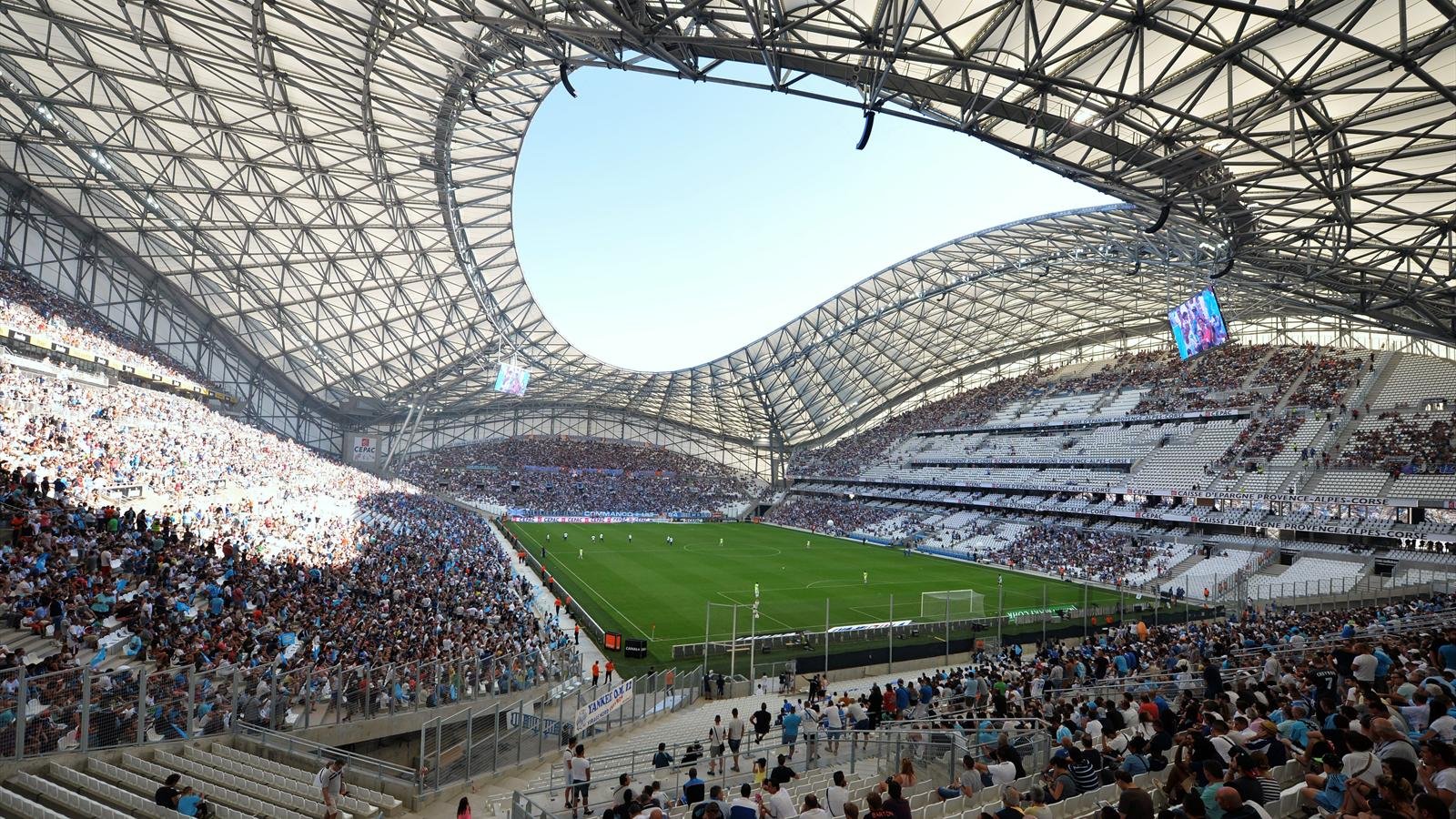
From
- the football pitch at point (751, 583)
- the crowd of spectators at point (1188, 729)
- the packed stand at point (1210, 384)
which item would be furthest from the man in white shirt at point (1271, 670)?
the packed stand at point (1210, 384)

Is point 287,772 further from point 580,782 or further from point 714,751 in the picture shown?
point 714,751

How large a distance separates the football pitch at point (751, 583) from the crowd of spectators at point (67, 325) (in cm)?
2385

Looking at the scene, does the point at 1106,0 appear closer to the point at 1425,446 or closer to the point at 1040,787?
the point at 1040,787

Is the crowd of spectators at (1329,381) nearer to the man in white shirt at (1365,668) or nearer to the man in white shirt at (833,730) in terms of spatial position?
the man in white shirt at (1365,668)

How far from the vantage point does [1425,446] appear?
37.6 metres

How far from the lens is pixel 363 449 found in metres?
65.2

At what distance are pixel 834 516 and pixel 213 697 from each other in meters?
60.5

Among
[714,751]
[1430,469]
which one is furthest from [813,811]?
[1430,469]

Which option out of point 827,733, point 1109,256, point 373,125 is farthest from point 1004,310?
point 827,733

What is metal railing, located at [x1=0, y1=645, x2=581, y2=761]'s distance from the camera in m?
8.93

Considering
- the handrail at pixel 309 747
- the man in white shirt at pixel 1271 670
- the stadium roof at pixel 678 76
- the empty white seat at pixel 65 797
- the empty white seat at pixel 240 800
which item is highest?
the stadium roof at pixel 678 76

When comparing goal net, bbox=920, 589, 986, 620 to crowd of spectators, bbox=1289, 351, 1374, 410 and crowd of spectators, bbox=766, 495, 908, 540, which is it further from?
crowd of spectators, bbox=1289, 351, 1374, 410

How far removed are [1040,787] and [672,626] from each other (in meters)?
23.2

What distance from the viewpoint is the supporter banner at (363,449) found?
6569 cm
